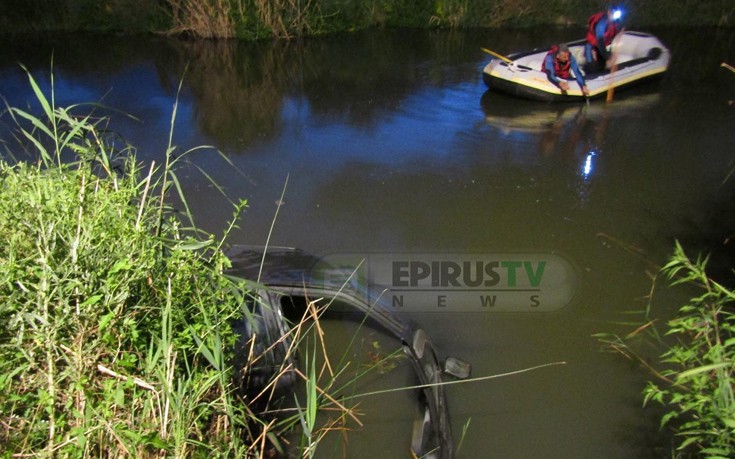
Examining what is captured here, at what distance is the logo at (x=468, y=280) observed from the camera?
502cm

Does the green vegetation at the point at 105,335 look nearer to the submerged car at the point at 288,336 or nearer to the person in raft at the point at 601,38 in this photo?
the submerged car at the point at 288,336

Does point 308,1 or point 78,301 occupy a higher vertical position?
point 308,1

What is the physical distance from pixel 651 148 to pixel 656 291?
3.51 meters

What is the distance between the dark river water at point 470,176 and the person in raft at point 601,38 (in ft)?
2.35

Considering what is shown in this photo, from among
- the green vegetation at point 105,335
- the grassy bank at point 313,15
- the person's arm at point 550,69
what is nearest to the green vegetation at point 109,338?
the green vegetation at point 105,335

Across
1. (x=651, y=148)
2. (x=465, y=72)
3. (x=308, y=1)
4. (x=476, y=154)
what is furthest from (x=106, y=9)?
(x=651, y=148)

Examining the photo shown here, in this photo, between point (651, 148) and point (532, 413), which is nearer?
point (532, 413)

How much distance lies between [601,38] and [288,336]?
8156mm

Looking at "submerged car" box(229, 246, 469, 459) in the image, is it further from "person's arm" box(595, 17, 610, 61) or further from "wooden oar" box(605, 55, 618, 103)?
"person's arm" box(595, 17, 610, 61)

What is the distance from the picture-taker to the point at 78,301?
2.32 meters

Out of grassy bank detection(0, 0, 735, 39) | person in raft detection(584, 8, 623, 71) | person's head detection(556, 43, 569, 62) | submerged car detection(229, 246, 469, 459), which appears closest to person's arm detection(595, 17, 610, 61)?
person in raft detection(584, 8, 623, 71)

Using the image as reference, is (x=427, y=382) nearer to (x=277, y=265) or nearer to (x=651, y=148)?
(x=277, y=265)

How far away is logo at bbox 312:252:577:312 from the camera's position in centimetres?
502

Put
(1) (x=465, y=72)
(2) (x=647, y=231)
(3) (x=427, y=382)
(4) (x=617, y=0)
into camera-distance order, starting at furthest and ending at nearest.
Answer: (4) (x=617, y=0) < (1) (x=465, y=72) < (2) (x=647, y=231) < (3) (x=427, y=382)
